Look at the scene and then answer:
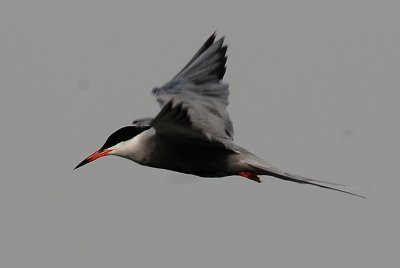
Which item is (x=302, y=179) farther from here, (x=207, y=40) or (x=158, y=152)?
(x=207, y=40)

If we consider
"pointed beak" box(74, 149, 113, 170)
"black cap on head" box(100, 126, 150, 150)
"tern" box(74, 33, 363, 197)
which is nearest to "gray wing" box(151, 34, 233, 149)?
"tern" box(74, 33, 363, 197)

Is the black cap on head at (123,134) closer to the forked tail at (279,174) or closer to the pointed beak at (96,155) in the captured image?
the pointed beak at (96,155)

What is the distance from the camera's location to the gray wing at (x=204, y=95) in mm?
8859

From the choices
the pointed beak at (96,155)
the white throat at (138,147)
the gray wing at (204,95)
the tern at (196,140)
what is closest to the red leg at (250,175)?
the tern at (196,140)

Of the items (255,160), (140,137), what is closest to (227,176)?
(255,160)

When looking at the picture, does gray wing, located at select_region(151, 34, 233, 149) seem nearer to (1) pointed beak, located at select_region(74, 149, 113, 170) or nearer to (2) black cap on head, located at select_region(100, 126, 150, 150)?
(2) black cap on head, located at select_region(100, 126, 150, 150)

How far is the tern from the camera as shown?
8.98 m

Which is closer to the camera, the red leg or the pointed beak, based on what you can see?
the red leg

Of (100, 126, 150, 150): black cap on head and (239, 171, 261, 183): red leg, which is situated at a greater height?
(100, 126, 150, 150): black cap on head

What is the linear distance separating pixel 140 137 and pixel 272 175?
1461 millimetres

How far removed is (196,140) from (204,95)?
1153 mm

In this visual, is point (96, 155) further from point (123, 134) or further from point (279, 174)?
point (279, 174)

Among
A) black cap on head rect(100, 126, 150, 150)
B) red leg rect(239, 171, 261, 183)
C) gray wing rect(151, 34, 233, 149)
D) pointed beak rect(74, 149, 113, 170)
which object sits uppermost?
gray wing rect(151, 34, 233, 149)

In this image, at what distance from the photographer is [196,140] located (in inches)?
354
